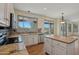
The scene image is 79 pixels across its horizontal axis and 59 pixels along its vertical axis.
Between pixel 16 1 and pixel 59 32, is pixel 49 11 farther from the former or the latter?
pixel 16 1

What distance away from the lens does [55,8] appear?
5.07ft

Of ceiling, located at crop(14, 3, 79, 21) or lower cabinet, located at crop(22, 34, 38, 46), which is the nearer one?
ceiling, located at crop(14, 3, 79, 21)

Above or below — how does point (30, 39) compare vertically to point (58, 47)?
above

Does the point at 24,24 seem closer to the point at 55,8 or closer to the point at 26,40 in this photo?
the point at 26,40

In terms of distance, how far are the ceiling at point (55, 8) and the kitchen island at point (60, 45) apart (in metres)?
0.38

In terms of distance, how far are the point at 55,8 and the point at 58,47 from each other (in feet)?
2.32

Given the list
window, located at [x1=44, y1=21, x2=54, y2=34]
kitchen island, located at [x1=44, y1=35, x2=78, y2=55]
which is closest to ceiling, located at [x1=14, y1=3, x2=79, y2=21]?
window, located at [x1=44, y1=21, x2=54, y2=34]

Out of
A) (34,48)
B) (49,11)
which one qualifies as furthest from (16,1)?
(34,48)

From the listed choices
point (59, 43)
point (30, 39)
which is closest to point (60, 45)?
point (59, 43)

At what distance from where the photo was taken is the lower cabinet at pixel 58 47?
5.12ft

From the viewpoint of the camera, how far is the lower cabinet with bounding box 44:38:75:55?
1560 mm

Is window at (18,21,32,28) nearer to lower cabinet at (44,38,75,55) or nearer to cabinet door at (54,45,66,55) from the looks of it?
lower cabinet at (44,38,75,55)

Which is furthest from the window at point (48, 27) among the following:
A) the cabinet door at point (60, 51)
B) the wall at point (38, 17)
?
the cabinet door at point (60, 51)
